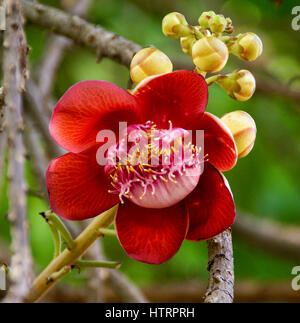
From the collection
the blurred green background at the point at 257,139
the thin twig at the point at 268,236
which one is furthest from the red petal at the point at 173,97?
the blurred green background at the point at 257,139

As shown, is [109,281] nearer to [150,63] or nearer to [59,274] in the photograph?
[59,274]

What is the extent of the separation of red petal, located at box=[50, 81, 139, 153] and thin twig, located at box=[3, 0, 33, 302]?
15cm

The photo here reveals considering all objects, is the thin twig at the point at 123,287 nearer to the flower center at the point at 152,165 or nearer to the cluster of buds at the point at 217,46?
the flower center at the point at 152,165

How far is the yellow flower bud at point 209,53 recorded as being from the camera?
1.00 metres

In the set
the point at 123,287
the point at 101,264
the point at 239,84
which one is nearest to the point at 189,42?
the point at 239,84

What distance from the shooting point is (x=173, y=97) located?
107 centimetres

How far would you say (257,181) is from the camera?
262cm

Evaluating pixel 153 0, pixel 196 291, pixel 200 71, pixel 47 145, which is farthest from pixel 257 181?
pixel 200 71

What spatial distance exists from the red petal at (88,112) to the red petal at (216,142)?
0.45 feet

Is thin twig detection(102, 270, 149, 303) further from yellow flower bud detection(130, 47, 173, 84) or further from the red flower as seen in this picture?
yellow flower bud detection(130, 47, 173, 84)

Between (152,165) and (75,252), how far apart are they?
0.76ft

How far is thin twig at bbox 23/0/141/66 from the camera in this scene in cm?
141

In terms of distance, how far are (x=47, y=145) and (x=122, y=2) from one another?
125 centimetres
